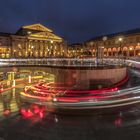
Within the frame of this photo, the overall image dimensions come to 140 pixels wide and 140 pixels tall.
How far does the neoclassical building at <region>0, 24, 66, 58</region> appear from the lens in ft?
305

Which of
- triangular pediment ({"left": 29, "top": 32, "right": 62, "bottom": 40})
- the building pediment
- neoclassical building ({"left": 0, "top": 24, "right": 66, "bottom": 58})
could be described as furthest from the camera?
triangular pediment ({"left": 29, "top": 32, "right": 62, "bottom": 40})

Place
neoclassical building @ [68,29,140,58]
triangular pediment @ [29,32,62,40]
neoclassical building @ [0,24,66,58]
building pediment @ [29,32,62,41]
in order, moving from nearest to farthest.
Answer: neoclassical building @ [68,29,140,58]
neoclassical building @ [0,24,66,58]
building pediment @ [29,32,62,41]
triangular pediment @ [29,32,62,40]

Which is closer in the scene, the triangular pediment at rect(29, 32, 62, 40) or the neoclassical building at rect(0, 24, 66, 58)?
the neoclassical building at rect(0, 24, 66, 58)

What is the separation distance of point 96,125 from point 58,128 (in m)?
3.08

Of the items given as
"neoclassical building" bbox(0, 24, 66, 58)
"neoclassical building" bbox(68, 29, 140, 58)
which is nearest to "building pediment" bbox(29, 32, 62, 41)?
"neoclassical building" bbox(0, 24, 66, 58)

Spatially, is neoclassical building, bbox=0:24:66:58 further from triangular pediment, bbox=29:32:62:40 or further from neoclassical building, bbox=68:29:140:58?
neoclassical building, bbox=68:29:140:58

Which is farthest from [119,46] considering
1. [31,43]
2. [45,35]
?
[31,43]

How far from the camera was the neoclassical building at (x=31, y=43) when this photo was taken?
93100 millimetres

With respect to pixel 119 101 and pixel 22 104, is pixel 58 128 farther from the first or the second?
pixel 22 104

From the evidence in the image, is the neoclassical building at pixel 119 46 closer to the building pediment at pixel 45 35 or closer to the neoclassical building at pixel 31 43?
the neoclassical building at pixel 31 43

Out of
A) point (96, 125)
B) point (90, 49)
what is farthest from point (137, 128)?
point (90, 49)

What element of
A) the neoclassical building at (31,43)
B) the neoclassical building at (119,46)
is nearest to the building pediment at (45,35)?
the neoclassical building at (31,43)

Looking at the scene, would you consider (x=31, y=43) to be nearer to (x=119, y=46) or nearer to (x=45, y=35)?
(x=45, y=35)

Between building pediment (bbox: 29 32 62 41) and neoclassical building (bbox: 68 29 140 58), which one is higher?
building pediment (bbox: 29 32 62 41)
